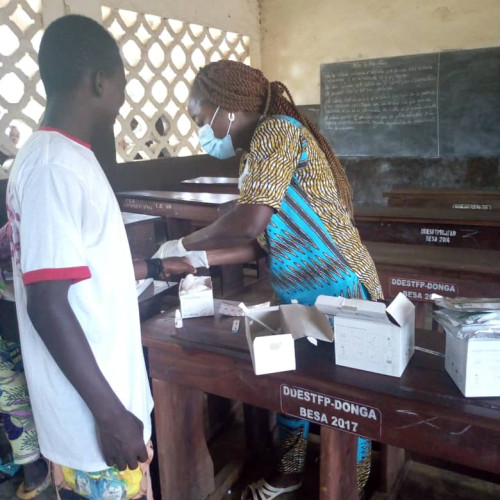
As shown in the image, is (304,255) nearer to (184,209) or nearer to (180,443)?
(180,443)

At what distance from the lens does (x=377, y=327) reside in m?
1.00

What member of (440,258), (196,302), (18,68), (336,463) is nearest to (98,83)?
(196,302)

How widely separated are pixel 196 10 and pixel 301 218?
3879 millimetres

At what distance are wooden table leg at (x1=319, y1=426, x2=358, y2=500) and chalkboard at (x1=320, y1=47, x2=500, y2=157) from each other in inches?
149

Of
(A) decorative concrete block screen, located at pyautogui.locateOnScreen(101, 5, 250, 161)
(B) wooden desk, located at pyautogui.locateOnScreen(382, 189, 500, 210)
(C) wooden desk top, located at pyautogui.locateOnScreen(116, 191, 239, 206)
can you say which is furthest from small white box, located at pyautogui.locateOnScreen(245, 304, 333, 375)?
(A) decorative concrete block screen, located at pyautogui.locateOnScreen(101, 5, 250, 161)

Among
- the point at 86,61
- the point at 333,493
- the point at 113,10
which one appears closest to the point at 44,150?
the point at 86,61

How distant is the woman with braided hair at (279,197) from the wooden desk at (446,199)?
6.84 feet

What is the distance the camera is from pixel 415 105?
174 inches

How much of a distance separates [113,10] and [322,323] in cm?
350

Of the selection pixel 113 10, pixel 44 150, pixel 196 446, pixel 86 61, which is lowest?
pixel 196 446

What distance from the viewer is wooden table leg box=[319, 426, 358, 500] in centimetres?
112

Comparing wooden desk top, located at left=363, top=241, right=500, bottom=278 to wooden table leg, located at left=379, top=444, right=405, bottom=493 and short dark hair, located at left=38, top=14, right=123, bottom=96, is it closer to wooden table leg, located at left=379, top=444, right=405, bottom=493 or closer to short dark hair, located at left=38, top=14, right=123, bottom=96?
wooden table leg, located at left=379, top=444, right=405, bottom=493

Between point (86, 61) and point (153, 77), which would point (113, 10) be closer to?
point (153, 77)

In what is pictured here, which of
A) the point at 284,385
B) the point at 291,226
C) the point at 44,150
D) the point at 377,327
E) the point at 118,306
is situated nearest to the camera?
the point at 44,150
